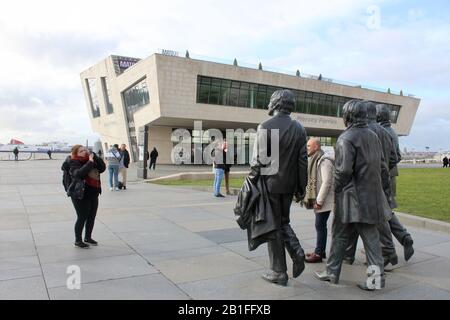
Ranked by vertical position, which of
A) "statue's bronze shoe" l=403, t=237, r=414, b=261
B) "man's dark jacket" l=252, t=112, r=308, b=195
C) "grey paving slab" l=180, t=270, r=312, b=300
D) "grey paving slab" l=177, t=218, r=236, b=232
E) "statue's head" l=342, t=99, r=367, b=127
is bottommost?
"grey paving slab" l=177, t=218, r=236, b=232

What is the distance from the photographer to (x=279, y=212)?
171 inches

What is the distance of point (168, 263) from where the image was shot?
5.12 m

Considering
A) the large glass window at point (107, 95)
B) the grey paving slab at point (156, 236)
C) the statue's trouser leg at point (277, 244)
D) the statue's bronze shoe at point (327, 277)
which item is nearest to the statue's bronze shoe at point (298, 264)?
the statue's trouser leg at point (277, 244)

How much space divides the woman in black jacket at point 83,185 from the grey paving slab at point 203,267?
149 cm

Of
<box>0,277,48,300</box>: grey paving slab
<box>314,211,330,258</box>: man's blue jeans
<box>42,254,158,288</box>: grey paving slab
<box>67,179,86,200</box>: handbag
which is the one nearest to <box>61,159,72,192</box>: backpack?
<box>67,179,86,200</box>: handbag

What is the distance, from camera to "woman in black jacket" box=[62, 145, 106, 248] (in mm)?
5750

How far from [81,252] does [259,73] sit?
4000cm

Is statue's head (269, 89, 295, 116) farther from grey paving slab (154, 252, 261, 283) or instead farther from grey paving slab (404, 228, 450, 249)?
grey paving slab (404, 228, 450, 249)

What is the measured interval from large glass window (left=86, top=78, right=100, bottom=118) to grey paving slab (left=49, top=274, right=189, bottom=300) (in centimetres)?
5362

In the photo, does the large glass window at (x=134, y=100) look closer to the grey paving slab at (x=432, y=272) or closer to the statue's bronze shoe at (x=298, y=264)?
the grey paving slab at (x=432, y=272)

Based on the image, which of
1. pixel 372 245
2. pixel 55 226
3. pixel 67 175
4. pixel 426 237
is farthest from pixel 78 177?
pixel 426 237
